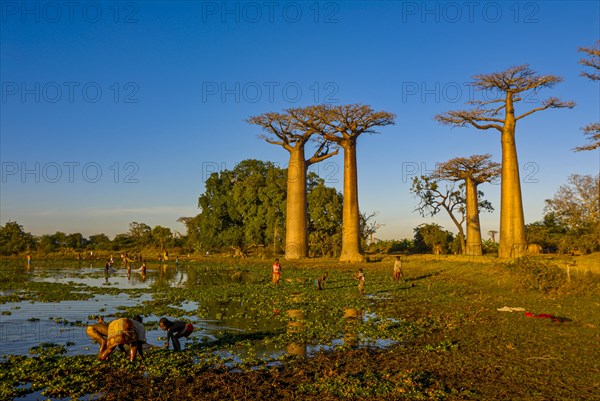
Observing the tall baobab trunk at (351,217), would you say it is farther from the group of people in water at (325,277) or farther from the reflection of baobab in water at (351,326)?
the reflection of baobab in water at (351,326)

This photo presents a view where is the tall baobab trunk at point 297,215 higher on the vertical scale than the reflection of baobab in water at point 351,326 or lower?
higher

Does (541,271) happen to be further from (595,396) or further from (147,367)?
(147,367)

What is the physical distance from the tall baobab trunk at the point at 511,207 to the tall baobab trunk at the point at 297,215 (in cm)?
1684

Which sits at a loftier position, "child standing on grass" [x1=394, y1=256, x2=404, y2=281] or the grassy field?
"child standing on grass" [x1=394, y1=256, x2=404, y2=281]

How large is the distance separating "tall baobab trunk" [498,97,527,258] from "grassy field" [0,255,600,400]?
11185 millimetres

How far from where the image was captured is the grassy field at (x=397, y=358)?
29.0 ft

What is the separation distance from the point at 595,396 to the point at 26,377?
9.85 m

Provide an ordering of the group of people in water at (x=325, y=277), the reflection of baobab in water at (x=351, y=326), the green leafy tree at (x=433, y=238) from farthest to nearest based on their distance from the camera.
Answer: the green leafy tree at (x=433, y=238)
the group of people in water at (x=325, y=277)
the reflection of baobab in water at (x=351, y=326)

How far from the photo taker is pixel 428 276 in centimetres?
2970

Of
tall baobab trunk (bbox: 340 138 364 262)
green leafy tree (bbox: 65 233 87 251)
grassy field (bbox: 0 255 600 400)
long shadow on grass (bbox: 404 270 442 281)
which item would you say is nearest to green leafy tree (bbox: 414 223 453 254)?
tall baobab trunk (bbox: 340 138 364 262)

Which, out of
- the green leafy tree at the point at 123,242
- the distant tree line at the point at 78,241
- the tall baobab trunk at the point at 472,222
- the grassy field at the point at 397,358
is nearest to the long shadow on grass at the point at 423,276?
the grassy field at the point at 397,358

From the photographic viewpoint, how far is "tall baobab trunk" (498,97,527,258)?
32.5m

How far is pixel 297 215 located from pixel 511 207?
1773 centimetres

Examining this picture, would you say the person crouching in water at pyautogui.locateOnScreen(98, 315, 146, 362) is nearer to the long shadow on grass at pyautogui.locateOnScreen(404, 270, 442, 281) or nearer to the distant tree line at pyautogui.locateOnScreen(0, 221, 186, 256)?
the long shadow on grass at pyautogui.locateOnScreen(404, 270, 442, 281)
